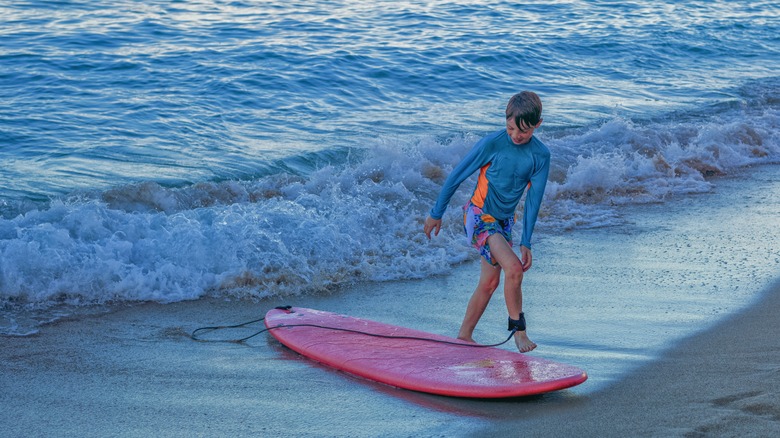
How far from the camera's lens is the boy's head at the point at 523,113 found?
4.39 meters

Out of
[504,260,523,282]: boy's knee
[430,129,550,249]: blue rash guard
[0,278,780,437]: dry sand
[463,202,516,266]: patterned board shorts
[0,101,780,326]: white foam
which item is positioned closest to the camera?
[0,278,780,437]: dry sand

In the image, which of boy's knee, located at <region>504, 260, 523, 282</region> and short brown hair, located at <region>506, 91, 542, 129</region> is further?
boy's knee, located at <region>504, 260, 523, 282</region>

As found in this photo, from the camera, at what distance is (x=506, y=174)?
4668 millimetres

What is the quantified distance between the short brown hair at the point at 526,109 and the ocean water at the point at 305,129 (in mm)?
2455

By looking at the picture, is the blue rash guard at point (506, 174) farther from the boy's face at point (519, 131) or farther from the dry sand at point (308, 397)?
the dry sand at point (308, 397)

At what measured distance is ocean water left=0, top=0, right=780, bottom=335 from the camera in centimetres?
667

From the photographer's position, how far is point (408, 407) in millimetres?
4172

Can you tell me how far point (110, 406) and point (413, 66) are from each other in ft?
36.2

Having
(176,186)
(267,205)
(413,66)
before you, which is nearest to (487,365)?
(267,205)

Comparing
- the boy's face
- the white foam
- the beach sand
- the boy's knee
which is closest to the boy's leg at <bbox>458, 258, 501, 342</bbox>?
the boy's knee

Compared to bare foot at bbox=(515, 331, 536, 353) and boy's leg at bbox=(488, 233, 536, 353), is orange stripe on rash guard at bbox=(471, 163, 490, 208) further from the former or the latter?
bare foot at bbox=(515, 331, 536, 353)

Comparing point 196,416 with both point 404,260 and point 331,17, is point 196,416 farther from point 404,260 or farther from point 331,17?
point 331,17

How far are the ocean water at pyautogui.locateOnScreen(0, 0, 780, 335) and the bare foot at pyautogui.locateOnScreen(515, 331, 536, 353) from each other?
2.08 m

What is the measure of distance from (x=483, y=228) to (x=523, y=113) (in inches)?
28.3
